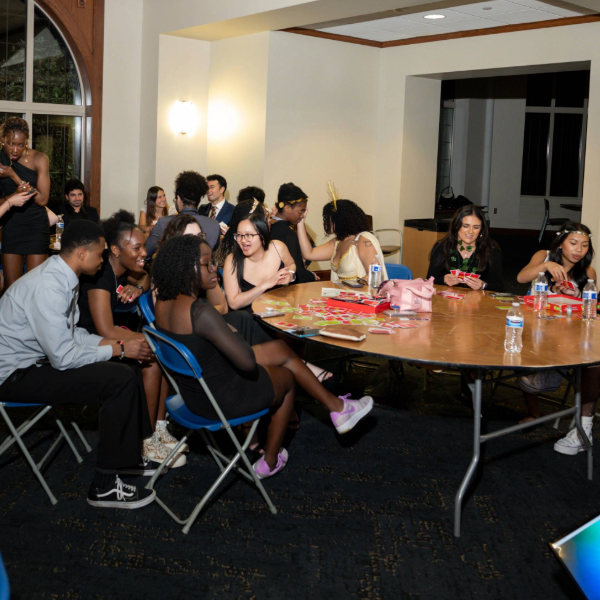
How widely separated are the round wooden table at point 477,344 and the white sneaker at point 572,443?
0.91 feet

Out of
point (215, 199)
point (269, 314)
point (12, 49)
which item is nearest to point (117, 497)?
point (269, 314)

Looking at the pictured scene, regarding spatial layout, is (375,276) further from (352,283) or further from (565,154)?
(565,154)

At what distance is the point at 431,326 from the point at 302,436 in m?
1.06

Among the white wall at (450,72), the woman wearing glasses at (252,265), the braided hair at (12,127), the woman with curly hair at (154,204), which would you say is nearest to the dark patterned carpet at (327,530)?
the woman wearing glasses at (252,265)

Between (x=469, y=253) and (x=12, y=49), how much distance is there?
6.31m

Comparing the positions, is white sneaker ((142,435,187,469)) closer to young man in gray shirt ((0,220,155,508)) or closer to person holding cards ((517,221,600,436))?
young man in gray shirt ((0,220,155,508))

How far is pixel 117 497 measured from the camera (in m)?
3.15

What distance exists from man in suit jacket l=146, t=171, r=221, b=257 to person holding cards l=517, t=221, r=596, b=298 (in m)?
2.22

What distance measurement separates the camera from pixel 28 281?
310cm

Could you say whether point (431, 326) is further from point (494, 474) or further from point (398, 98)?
point (398, 98)

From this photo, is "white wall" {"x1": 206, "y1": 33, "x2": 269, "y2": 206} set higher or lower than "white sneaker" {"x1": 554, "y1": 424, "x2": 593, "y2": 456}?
higher

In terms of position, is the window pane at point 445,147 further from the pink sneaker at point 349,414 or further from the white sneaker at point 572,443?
the pink sneaker at point 349,414

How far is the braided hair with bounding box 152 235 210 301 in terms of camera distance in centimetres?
304

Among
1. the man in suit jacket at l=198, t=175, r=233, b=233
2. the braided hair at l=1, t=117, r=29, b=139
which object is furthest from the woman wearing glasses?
the man in suit jacket at l=198, t=175, r=233, b=233
